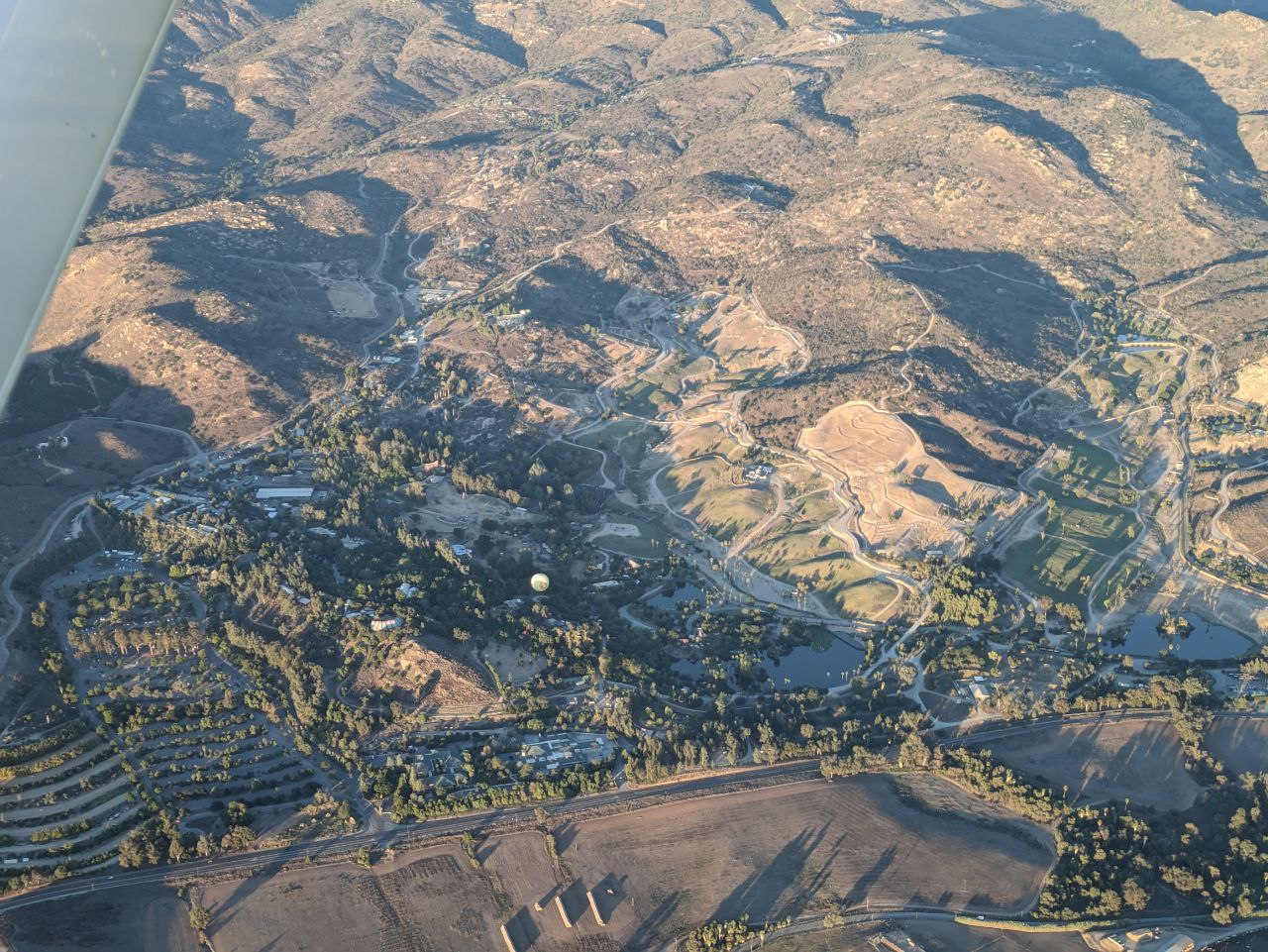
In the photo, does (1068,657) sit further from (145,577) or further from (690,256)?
(690,256)

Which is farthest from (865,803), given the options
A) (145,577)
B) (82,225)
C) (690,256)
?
(690,256)

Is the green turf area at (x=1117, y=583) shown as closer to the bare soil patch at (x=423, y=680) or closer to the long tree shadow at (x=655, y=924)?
the long tree shadow at (x=655, y=924)

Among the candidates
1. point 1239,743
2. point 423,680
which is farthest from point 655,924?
point 1239,743

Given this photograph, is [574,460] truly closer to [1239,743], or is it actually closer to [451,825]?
[451,825]

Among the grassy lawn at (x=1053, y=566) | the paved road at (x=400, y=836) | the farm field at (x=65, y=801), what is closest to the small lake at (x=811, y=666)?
the paved road at (x=400, y=836)

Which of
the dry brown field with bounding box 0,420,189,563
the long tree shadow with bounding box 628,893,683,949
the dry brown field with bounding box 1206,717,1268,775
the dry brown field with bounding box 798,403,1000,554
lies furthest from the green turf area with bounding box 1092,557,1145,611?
A: the dry brown field with bounding box 0,420,189,563
